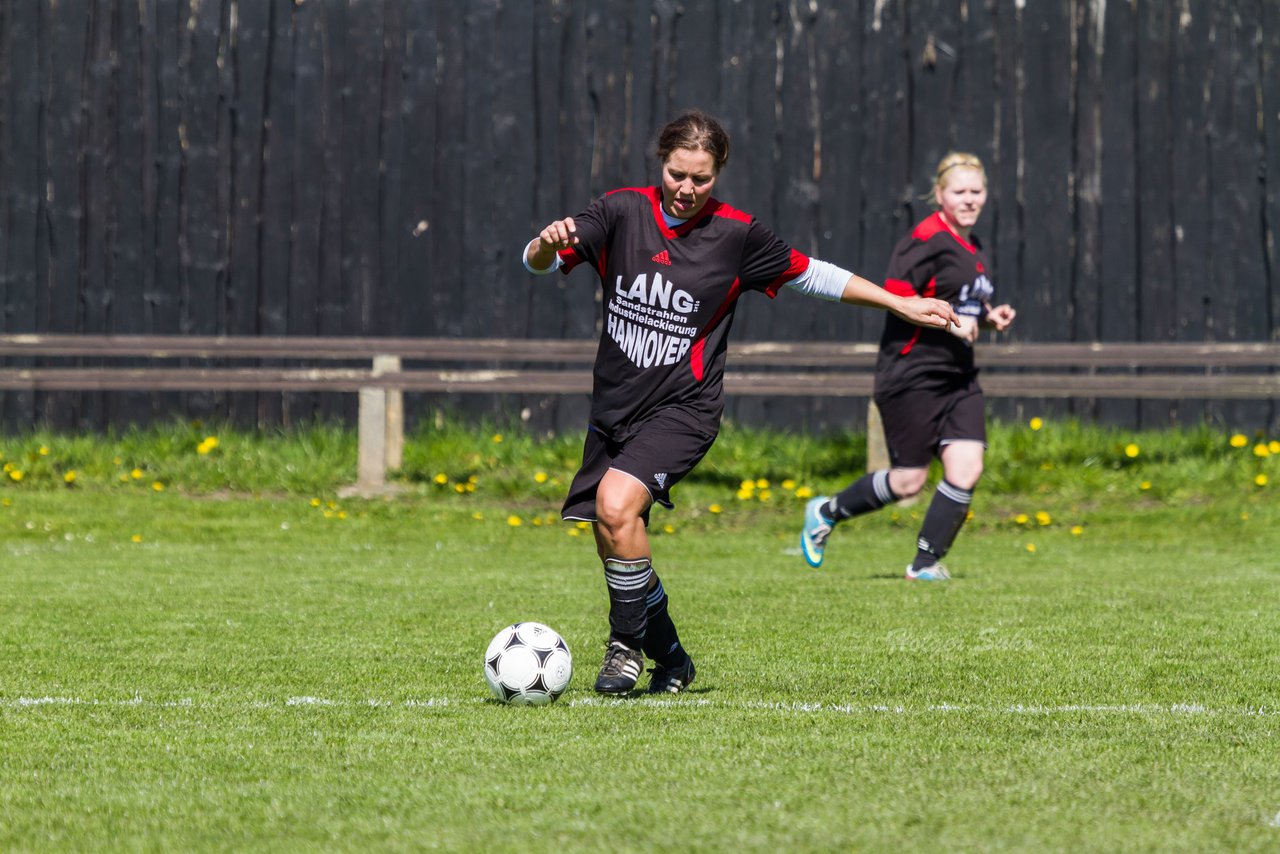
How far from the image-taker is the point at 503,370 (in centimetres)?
1326

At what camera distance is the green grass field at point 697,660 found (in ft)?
11.9

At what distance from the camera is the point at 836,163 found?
1293 cm

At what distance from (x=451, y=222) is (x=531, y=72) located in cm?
137

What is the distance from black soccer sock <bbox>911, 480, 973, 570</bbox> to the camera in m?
8.46

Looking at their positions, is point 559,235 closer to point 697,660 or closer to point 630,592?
point 630,592

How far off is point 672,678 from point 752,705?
44cm

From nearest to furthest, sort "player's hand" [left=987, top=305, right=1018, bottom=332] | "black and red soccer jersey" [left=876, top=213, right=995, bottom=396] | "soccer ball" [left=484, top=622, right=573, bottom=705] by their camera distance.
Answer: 1. "soccer ball" [left=484, top=622, right=573, bottom=705]
2. "player's hand" [left=987, top=305, right=1018, bottom=332]
3. "black and red soccer jersey" [left=876, top=213, right=995, bottom=396]

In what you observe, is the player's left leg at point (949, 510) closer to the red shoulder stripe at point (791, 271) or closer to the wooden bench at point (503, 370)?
the red shoulder stripe at point (791, 271)

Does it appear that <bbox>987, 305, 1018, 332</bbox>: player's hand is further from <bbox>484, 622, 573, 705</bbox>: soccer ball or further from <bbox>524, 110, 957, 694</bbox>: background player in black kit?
<bbox>484, 622, 573, 705</bbox>: soccer ball

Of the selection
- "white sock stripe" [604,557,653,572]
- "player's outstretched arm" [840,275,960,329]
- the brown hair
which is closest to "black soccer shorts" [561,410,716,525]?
"white sock stripe" [604,557,653,572]

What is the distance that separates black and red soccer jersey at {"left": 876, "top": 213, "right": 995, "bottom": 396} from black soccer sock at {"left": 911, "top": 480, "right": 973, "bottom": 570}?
1.90ft

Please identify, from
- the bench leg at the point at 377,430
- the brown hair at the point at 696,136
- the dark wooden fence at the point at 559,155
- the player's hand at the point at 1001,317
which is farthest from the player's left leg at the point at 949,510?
the bench leg at the point at 377,430

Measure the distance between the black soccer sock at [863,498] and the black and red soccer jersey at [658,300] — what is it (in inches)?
132

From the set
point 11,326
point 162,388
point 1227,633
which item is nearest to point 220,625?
point 1227,633
